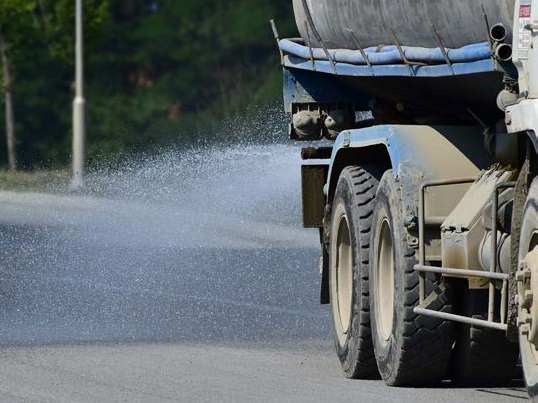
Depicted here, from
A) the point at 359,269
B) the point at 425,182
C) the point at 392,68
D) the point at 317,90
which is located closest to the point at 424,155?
the point at 425,182

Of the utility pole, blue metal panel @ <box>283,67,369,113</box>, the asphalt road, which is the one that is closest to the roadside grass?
the utility pole

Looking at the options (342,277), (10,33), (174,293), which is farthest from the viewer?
(10,33)

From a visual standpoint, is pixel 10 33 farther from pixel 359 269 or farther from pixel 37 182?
pixel 359 269

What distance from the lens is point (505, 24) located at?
7.98 m

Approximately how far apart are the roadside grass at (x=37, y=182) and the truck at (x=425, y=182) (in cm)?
1270

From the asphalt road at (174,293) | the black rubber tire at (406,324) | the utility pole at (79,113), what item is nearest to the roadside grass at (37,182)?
the utility pole at (79,113)

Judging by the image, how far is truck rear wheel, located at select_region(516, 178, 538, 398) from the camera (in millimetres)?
7508

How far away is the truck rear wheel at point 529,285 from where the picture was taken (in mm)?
7508

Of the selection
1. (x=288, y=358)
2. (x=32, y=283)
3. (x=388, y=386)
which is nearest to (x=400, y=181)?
(x=388, y=386)

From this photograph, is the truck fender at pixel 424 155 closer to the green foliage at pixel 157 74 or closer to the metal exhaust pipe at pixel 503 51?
the metal exhaust pipe at pixel 503 51

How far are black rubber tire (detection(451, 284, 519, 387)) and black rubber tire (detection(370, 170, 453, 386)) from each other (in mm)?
82

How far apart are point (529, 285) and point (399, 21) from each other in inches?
82.2

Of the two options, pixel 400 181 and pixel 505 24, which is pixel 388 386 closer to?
pixel 400 181

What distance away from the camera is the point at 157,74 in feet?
173
